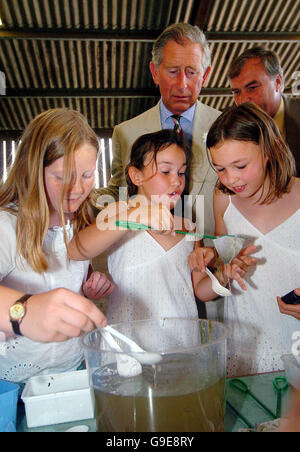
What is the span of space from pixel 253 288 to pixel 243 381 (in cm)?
60

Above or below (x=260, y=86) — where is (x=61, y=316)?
below

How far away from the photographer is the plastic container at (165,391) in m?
0.57

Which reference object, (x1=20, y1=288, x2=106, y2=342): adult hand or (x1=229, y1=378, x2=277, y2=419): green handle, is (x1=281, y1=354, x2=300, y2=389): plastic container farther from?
(x1=20, y1=288, x2=106, y2=342): adult hand

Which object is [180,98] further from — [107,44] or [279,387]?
[107,44]

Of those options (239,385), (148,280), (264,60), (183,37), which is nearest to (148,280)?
(148,280)

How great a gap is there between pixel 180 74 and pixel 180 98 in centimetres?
11

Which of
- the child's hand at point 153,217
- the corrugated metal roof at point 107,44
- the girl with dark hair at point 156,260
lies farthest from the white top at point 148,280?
the corrugated metal roof at point 107,44

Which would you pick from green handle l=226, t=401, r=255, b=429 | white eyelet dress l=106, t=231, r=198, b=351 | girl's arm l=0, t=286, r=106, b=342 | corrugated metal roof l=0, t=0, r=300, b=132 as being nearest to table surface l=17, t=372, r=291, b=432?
green handle l=226, t=401, r=255, b=429

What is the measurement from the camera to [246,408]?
0.79 meters

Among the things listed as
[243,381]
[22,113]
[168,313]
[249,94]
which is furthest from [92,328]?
[22,113]

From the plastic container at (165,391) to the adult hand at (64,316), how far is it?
30 millimetres

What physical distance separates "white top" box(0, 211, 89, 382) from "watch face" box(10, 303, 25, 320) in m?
0.38

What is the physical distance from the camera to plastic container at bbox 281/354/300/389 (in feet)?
2.48

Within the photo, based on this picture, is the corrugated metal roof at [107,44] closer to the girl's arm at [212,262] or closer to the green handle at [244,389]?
the girl's arm at [212,262]
